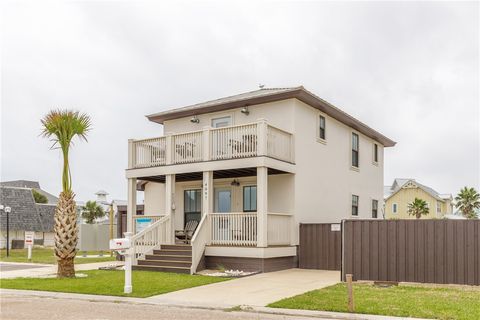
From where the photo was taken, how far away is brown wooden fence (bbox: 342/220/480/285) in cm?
1276

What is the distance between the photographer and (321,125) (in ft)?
69.2

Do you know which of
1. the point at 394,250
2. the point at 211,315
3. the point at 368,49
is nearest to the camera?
the point at 211,315

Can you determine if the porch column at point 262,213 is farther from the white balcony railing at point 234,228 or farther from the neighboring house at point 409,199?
the neighboring house at point 409,199

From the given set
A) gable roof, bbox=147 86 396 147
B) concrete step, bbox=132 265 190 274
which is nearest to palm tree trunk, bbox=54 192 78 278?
concrete step, bbox=132 265 190 274

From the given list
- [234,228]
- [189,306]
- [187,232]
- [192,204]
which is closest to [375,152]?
[192,204]

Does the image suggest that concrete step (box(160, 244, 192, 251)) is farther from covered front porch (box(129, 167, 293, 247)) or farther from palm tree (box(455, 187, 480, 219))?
palm tree (box(455, 187, 480, 219))

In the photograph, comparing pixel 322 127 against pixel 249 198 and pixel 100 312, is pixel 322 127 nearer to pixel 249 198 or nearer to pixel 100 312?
pixel 249 198

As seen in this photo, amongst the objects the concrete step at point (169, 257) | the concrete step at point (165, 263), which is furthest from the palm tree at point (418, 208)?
the concrete step at point (165, 263)

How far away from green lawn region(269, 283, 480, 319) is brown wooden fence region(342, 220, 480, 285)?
77cm

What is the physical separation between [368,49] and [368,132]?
809 cm

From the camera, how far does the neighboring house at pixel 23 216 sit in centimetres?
4428

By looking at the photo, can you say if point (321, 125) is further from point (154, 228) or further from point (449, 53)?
point (154, 228)

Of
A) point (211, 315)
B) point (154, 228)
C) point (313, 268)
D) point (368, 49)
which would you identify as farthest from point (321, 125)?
point (211, 315)

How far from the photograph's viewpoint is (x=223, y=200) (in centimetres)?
2062
